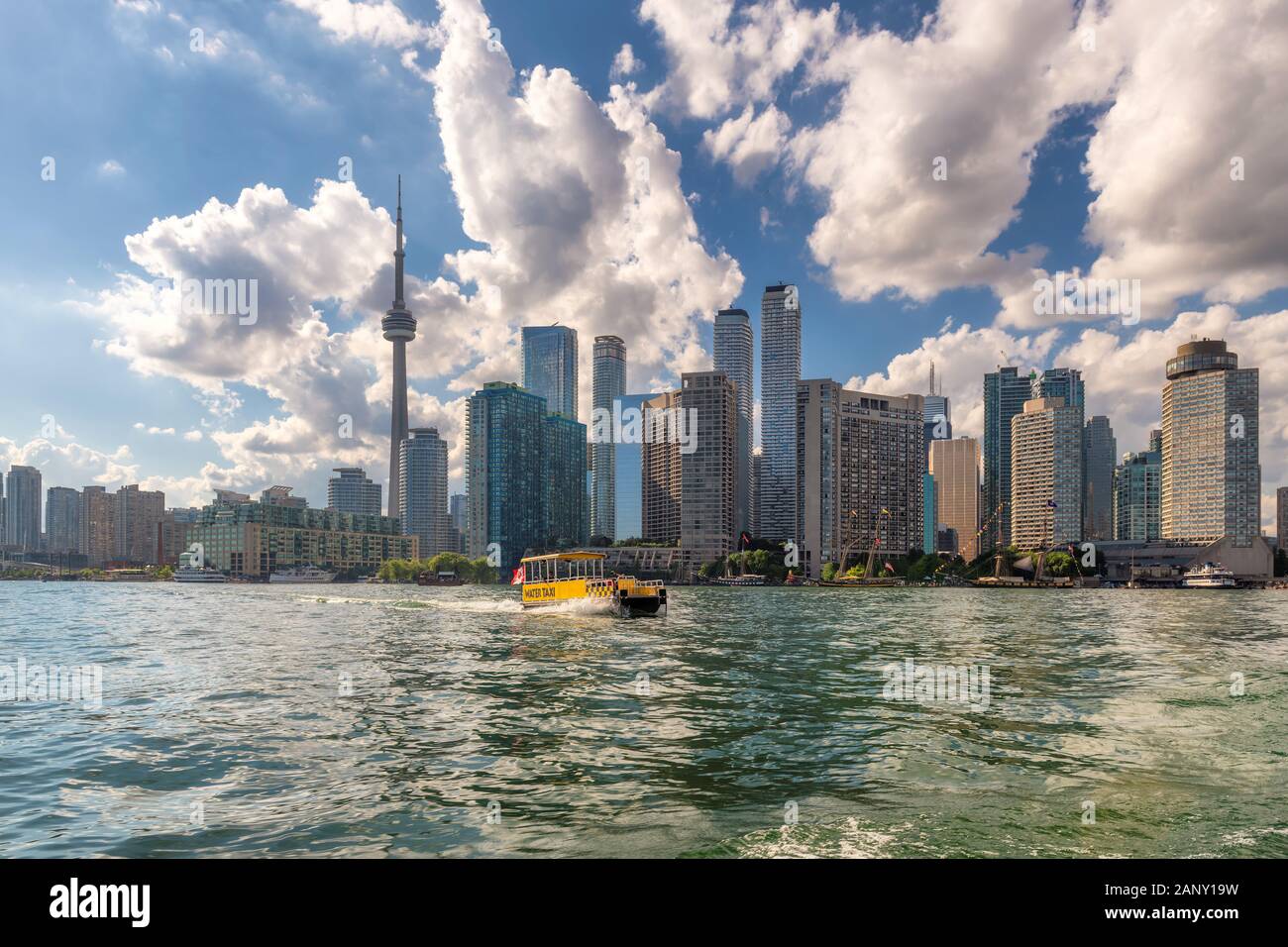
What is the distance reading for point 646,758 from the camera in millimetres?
16734

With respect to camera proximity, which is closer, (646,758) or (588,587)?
(646,758)

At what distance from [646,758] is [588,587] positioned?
5299 cm

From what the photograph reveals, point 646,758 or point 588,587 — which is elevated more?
A: point 646,758

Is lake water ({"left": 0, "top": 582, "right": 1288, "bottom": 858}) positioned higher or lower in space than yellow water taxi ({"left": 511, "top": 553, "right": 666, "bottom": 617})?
higher

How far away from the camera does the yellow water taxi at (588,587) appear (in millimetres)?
66556

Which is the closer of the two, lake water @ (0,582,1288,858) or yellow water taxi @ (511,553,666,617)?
lake water @ (0,582,1288,858)

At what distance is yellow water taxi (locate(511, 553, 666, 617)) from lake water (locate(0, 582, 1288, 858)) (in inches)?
1167

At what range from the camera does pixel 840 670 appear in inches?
1287

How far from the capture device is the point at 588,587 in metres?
69.2

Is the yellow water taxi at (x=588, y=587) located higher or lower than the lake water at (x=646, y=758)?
lower

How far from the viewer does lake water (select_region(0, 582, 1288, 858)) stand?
11766mm

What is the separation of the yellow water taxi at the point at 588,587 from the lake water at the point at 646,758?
97.2ft
